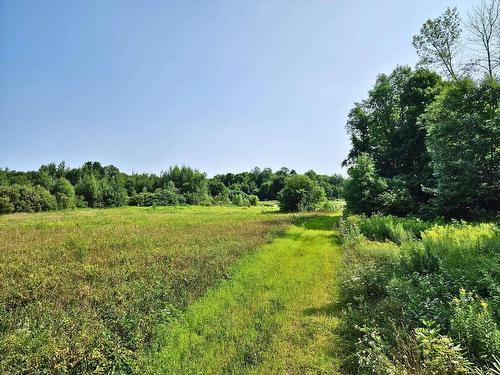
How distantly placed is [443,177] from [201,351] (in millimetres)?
16460

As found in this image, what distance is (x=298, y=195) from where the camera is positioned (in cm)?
4528

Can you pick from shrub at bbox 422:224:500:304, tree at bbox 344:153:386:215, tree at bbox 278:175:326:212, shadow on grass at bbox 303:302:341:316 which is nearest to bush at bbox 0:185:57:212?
tree at bbox 278:175:326:212

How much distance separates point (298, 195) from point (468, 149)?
30.1m

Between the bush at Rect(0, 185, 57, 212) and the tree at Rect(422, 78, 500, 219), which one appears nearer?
the tree at Rect(422, 78, 500, 219)

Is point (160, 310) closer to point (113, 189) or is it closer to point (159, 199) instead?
point (159, 199)

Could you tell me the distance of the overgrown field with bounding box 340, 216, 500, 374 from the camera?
4098mm

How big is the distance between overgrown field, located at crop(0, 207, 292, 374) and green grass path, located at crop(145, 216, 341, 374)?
524 mm

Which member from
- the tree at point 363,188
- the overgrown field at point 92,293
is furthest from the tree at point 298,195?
the overgrown field at point 92,293

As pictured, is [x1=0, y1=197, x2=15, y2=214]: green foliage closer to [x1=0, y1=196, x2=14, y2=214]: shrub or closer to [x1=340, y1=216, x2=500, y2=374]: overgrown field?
[x1=0, y1=196, x2=14, y2=214]: shrub

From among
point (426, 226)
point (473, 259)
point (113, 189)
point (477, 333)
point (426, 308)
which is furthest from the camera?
point (113, 189)

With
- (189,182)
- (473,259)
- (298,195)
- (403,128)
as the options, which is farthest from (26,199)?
(473,259)

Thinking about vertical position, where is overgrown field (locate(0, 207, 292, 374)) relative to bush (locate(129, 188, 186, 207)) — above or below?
below

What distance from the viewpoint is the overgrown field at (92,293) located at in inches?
191

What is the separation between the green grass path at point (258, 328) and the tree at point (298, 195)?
3443 cm
